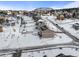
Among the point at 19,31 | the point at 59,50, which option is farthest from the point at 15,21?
the point at 59,50

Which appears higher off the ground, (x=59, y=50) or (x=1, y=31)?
(x=1, y=31)

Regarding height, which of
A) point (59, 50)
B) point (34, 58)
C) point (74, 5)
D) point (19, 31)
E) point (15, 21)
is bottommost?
point (34, 58)

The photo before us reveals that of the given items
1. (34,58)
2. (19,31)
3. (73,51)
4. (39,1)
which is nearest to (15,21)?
(19,31)

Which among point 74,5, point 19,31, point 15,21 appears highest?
point 74,5

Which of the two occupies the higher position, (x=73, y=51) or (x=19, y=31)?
(x=19, y=31)

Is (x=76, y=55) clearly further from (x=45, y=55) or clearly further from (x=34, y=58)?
(x=34, y=58)

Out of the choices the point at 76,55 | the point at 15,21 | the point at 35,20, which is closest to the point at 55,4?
the point at 35,20

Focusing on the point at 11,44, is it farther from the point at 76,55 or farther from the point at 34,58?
the point at 76,55
